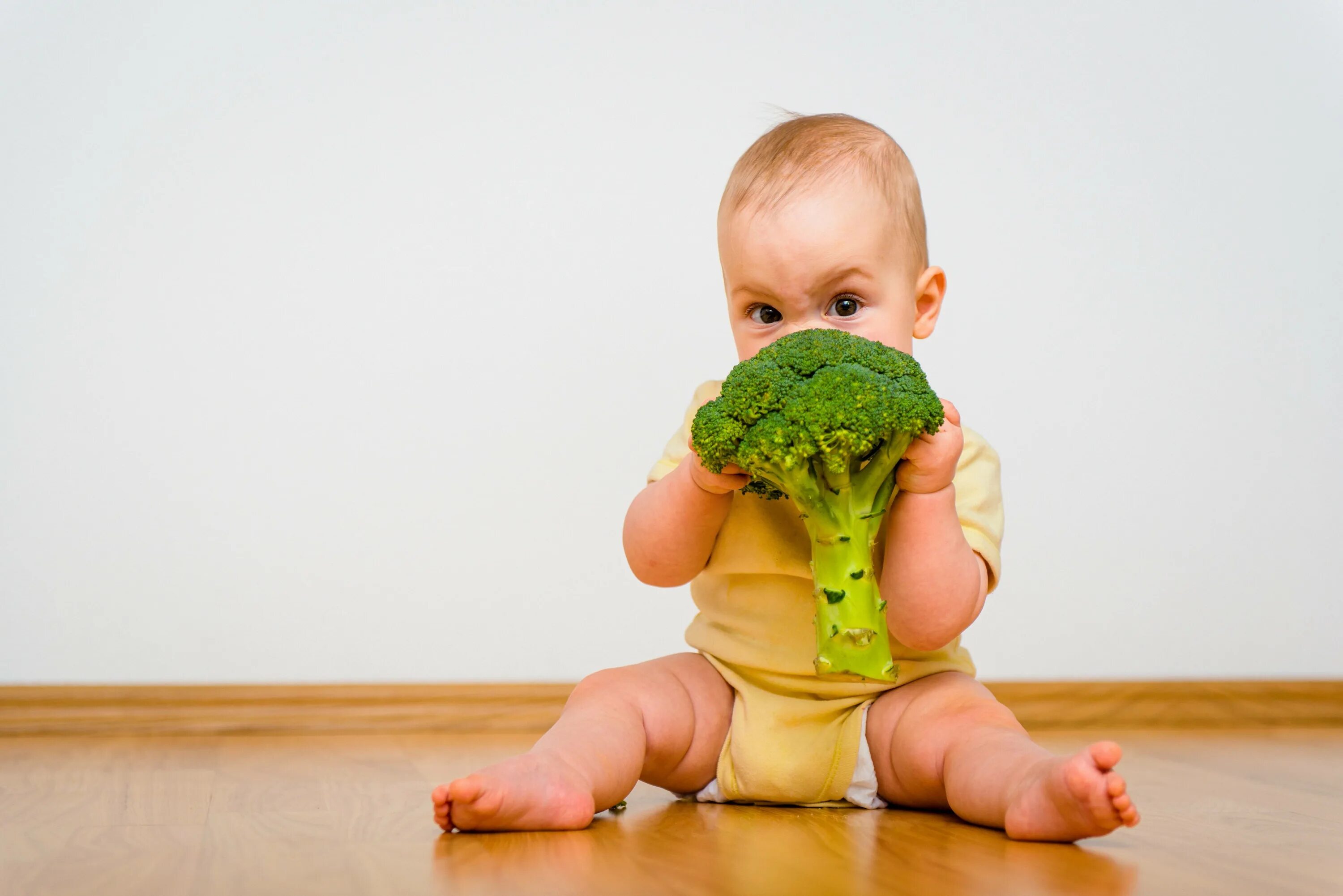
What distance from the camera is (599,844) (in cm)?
112

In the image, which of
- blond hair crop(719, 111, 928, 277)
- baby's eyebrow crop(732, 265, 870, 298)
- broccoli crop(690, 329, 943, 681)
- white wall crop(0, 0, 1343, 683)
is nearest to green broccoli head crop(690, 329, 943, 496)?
broccoli crop(690, 329, 943, 681)

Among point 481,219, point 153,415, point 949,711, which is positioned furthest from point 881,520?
point 153,415

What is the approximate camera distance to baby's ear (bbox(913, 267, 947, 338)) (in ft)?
4.98

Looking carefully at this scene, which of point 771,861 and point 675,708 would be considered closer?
point 771,861

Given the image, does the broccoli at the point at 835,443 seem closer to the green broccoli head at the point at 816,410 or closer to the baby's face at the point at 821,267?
the green broccoli head at the point at 816,410

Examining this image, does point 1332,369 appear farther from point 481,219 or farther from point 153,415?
point 153,415

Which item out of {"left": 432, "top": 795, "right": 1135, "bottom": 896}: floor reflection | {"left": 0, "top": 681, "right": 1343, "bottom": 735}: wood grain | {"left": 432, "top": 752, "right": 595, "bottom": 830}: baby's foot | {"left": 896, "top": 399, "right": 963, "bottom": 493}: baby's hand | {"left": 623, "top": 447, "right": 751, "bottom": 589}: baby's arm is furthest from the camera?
{"left": 0, "top": 681, "right": 1343, "bottom": 735}: wood grain

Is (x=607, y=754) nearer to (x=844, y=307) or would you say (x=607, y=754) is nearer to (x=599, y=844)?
(x=599, y=844)

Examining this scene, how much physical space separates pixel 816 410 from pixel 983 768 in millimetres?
389

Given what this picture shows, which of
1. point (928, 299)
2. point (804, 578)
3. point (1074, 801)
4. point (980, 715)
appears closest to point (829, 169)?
point (928, 299)

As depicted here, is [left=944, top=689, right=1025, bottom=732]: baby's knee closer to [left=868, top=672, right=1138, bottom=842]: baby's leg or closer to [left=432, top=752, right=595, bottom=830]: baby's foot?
[left=868, top=672, right=1138, bottom=842]: baby's leg

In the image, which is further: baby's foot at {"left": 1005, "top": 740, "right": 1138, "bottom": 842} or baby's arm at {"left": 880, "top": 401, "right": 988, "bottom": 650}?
baby's arm at {"left": 880, "top": 401, "right": 988, "bottom": 650}

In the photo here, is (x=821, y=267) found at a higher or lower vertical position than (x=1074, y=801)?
higher

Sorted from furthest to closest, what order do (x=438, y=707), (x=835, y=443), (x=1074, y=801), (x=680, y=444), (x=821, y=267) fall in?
(x=438, y=707)
(x=680, y=444)
(x=821, y=267)
(x=835, y=443)
(x=1074, y=801)
